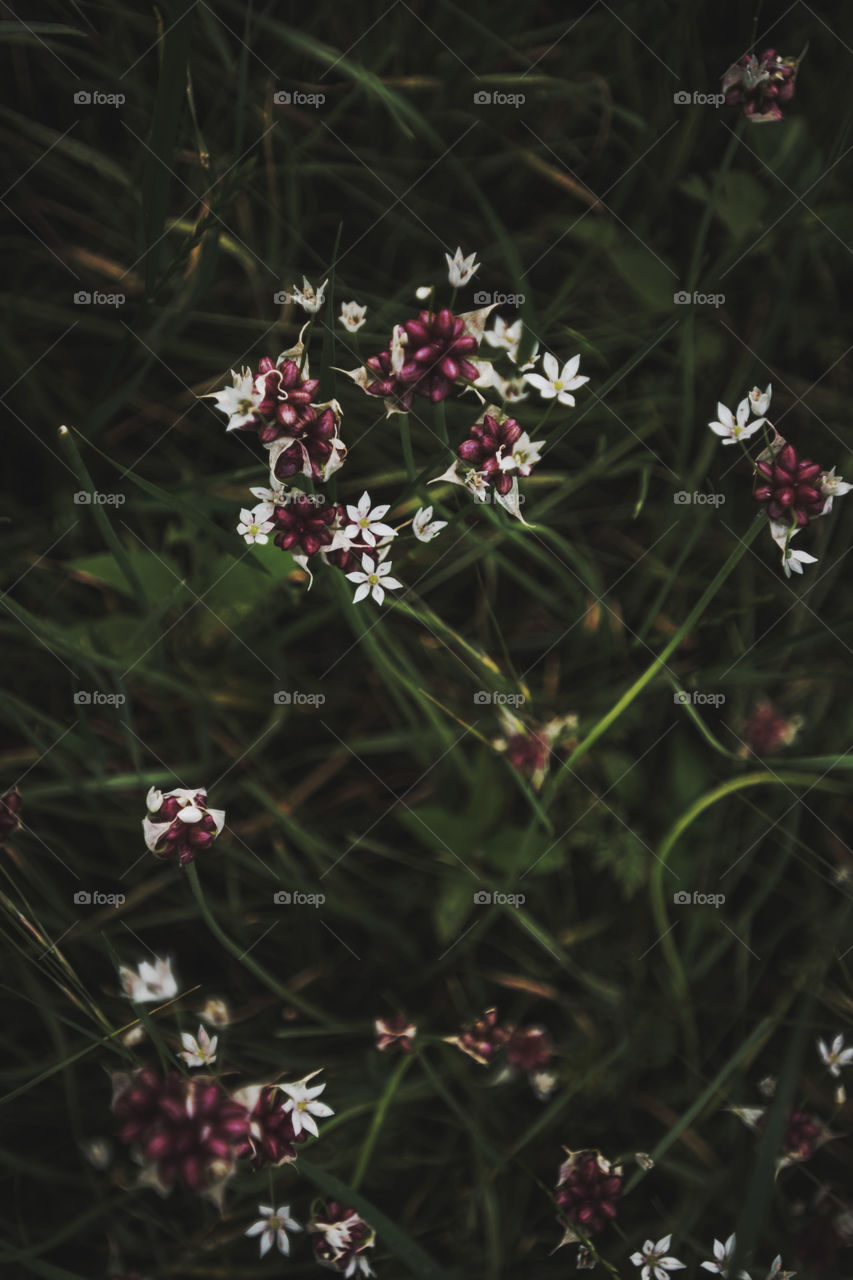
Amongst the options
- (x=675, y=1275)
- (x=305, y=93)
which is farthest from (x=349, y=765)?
(x=305, y=93)

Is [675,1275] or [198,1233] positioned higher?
[675,1275]

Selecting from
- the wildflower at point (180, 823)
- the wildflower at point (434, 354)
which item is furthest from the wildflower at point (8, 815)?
the wildflower at point (434, 354)

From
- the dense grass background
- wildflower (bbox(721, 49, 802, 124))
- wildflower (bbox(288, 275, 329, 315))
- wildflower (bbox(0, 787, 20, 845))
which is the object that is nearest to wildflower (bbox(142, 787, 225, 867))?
the dense grass background

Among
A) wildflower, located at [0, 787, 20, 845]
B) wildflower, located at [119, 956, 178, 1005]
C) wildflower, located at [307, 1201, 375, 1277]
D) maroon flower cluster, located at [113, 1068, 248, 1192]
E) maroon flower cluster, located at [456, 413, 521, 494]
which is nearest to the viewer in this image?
maroon flower cluster, located at [113, 1068, 248, 1192]

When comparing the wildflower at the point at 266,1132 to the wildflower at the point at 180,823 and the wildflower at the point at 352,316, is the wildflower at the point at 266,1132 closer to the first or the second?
the wildflower at the point at 180,823

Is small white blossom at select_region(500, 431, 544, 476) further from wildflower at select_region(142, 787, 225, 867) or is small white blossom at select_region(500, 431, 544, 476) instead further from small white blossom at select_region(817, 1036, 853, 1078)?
small white blossom at select_region(817, 1036, 853, 1078)

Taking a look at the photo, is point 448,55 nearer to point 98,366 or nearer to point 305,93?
point 305,93
